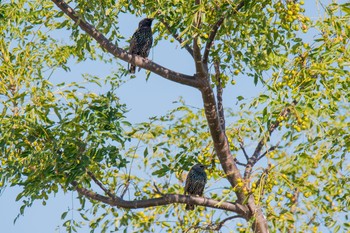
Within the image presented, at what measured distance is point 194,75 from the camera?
948 cm

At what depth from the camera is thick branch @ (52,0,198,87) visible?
9141 mm

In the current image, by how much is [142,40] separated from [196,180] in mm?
1935

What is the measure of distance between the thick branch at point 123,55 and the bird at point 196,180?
163 cm

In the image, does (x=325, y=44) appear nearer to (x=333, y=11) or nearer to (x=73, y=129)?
(x=333, y=11)

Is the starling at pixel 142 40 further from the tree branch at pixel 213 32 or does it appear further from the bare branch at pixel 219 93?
the tree branch at pixel 213 32

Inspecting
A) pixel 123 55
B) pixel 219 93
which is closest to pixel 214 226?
pixel 219 93

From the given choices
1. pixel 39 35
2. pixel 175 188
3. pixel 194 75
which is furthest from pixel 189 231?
pixel 39 35

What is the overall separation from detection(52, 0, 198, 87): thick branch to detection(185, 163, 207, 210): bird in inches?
64.1

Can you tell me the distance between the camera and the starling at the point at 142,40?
1166cm

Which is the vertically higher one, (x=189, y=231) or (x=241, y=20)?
(x=241, y=20)

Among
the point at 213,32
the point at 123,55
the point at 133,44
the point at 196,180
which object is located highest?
the point at 133,44

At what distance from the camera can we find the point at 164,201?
946cm

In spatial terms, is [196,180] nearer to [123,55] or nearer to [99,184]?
[99,184]

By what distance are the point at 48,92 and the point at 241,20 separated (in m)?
2.12
